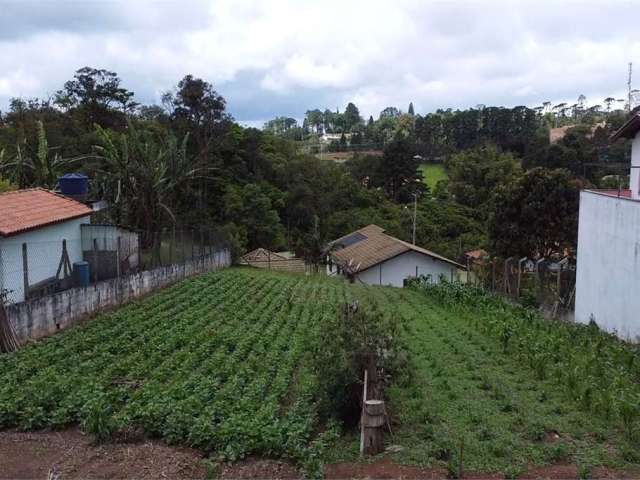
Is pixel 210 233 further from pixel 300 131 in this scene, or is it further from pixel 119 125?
pixel 300 131

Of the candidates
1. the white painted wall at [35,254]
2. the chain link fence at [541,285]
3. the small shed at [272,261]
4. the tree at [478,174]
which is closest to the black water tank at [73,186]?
the white painted wall at [35,254]

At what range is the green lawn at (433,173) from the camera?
7762 centimetres

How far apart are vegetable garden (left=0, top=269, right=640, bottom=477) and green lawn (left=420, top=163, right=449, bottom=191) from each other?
207 feet

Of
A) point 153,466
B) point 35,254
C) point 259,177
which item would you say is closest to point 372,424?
point 153,466

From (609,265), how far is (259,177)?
113 ft

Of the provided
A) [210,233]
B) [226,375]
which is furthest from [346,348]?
[210,233]

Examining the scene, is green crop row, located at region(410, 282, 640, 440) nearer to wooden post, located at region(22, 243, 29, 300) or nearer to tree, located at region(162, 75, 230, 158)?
wooden post, located at region(22, 243, 29, 300)

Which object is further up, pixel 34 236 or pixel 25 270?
pixel 34 236

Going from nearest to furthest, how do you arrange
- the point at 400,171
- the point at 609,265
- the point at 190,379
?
1. the point at 190,379
2. the point at 609,265
3. the point at 400,171

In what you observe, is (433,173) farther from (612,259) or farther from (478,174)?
(612,259)

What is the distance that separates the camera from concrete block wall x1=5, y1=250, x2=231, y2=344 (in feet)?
41.3

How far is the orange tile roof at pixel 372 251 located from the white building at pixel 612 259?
708 inches

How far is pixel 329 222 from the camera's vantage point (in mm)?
53000

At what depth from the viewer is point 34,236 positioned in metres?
15.2
